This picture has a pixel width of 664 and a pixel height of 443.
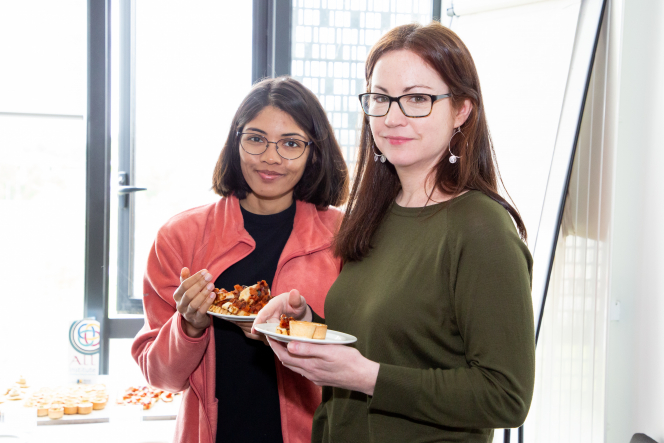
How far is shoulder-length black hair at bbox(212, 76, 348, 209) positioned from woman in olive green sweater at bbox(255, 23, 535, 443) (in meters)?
0.42

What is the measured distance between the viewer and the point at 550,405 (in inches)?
74.7

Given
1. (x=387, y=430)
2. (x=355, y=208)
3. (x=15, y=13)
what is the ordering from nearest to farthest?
(x=387, y=430) < (x=355, y=208) < (x=15, y=13)

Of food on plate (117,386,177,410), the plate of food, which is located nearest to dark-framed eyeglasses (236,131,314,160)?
the plate of food

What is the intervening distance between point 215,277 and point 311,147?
1.59 feet

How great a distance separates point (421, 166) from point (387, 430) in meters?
0.53

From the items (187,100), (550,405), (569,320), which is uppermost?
(187,100)

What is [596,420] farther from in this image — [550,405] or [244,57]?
[244,57]

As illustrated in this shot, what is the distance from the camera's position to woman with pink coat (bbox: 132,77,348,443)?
1428mm

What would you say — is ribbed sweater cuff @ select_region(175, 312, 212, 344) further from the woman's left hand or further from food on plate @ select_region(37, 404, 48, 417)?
food on plate @ select_region(37, 404, 48, 417)

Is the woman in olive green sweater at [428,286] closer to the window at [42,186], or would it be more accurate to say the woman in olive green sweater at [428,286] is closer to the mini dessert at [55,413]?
the mini dessert at [55,413]

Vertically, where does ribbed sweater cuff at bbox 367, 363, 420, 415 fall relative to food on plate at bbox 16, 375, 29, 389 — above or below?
above

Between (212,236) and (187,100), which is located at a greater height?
(187,100)

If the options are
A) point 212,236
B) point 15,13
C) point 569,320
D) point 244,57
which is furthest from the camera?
point 244,57

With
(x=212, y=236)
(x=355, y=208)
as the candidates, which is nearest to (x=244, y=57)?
(x=212, y=236)
